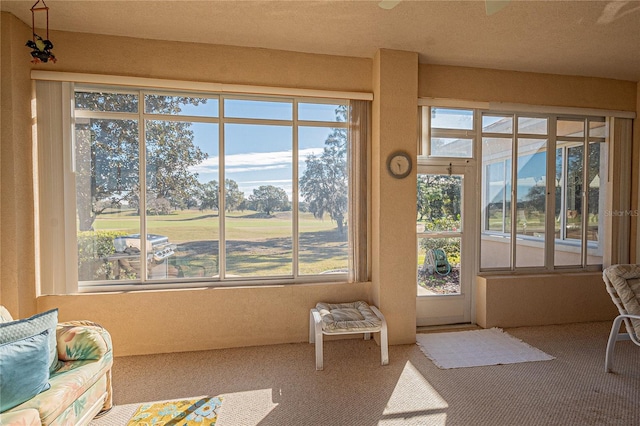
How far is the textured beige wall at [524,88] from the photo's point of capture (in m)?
3.65

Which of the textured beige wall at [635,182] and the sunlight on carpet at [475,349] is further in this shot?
the textured beige wall at [635,182]

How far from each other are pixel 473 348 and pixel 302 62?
3388mm

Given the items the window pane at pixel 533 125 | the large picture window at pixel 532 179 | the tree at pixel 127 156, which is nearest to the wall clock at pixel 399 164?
the large picture window at pixel 532 179

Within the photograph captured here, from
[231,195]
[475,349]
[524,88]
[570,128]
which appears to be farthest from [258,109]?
[570,128]

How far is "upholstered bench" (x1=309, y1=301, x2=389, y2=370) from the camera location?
9.11ft

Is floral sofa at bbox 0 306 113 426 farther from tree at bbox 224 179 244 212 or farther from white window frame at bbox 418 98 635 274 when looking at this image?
white window frame at bbox 418 98 635 274

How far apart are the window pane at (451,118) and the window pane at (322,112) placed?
108 cm

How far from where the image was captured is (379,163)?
10.7 ft

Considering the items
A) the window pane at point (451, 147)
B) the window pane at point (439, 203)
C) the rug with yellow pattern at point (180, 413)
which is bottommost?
the rug with yellow pattern at point (180, 413)

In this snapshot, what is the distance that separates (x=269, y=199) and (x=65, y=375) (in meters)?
2.13

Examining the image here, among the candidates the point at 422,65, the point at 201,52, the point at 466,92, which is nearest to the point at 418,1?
the point at 422,65

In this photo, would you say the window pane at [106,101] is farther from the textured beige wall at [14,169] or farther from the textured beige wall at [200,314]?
the textured beige wall at [200,314]

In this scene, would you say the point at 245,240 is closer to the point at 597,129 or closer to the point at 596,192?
the point at 596,192

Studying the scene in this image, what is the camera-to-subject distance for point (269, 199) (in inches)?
136
